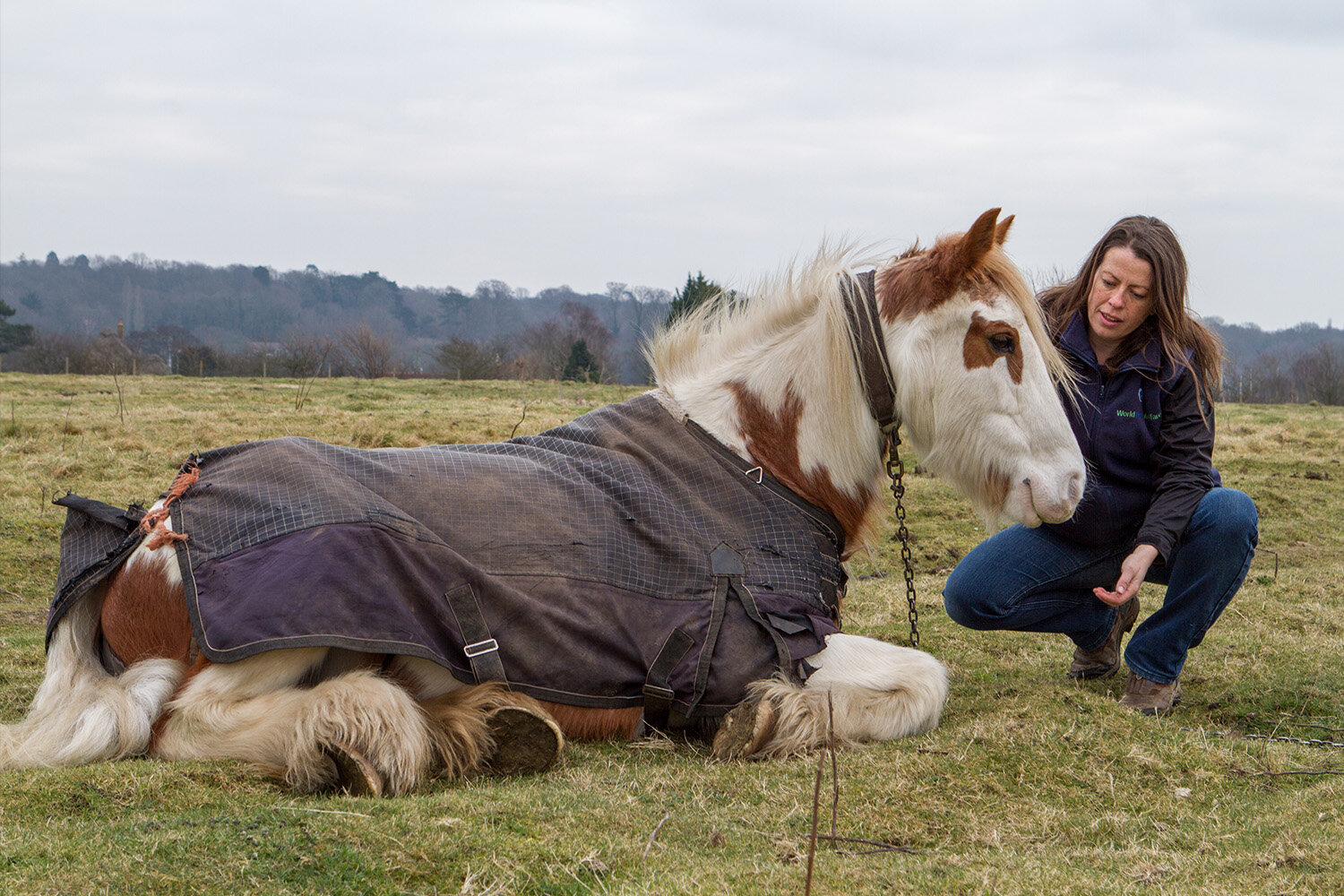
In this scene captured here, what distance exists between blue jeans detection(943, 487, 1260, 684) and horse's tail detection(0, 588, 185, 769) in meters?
3.18

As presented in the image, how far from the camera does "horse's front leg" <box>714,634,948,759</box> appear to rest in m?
3.33

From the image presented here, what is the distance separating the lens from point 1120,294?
399 cm

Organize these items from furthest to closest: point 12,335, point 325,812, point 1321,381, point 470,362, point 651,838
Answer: point 12,335, point 1321,381, point 470,362, point 325,812, point 651,838

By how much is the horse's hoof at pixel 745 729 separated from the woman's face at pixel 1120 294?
211 cm

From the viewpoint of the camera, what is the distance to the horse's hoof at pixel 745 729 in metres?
3.30

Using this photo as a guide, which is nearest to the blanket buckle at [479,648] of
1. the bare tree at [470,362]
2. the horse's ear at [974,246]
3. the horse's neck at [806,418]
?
the horse's neck at [806,418]

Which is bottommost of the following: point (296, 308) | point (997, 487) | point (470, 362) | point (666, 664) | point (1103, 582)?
point (666, 664)

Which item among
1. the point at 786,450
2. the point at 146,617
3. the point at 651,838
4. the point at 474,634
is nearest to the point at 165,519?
the point at 146,617

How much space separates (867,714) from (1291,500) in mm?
9301

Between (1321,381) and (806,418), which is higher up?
(1321,381)

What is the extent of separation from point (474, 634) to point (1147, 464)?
2.80m

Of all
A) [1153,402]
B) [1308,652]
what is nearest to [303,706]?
[1153,402]

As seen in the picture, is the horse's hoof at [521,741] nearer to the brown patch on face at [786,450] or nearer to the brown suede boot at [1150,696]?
the brown patch on face at [786,450]

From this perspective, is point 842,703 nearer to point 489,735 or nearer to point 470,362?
point 489,735
